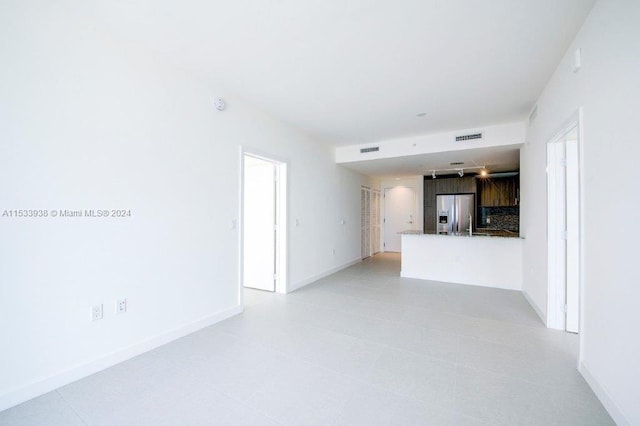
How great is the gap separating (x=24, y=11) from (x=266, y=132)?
2463 millimetres

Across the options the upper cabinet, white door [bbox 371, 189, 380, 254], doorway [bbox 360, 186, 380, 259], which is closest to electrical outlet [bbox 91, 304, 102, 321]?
doorway [bbox 360, 186, 380, 259]

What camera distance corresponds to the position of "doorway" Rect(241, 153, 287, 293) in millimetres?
4398

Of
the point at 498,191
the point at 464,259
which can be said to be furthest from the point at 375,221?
the point at 464,259

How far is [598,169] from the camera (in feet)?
5.98

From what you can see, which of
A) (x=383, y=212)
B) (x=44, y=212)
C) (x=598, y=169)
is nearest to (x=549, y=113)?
(x=598, y=169)

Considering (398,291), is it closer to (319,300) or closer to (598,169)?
(319,300)

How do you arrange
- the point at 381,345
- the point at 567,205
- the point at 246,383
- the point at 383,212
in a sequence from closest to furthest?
the point at 246,383, the point at 381,345, the point at 567,205, the point at 383,212

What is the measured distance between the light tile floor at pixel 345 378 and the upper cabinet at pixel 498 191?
4506mm

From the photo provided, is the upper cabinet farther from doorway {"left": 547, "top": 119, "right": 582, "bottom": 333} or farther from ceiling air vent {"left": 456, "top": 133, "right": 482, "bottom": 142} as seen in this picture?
doorway {"left": 547, "top": 119, "right": 582, "bottom": 333}

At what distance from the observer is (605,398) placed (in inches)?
68.3

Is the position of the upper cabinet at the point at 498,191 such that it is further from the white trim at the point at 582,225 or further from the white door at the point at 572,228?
the white trim at the point at 582,225

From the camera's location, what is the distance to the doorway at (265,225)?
14.4 ft

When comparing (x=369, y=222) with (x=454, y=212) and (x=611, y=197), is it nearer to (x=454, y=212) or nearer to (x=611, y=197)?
(x=454, y=212)

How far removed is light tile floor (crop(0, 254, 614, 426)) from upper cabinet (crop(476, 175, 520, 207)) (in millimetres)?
4506
